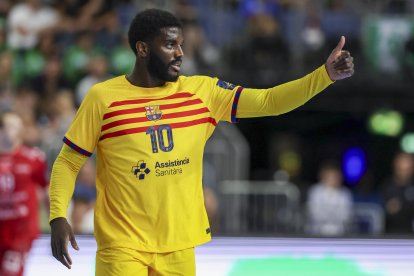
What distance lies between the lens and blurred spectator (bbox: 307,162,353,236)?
12.2 meters

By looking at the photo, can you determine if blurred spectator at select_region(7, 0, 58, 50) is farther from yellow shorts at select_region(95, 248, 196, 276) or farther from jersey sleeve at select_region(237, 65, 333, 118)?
yellow shorts at select_region(95, 248, 196, 276)

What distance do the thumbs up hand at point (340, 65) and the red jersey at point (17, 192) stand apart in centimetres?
374

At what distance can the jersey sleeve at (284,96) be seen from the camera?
17.8 ft

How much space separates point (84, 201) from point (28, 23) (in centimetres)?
397

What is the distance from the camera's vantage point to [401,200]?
38.4 ft

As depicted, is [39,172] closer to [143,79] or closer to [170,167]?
[143,79]

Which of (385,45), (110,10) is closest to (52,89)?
(110,10)

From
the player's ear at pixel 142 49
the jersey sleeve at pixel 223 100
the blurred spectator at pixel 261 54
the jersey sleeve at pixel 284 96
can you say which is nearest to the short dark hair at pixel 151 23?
the player's ear at pixel 142 49

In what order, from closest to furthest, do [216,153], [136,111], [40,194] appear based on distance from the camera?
[136,111], [40,194], [216,153]

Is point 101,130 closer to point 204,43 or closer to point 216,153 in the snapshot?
point 216,153

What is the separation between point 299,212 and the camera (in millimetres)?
12500

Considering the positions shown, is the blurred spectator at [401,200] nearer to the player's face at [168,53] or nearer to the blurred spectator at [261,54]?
the blurred spectator at [261,54]

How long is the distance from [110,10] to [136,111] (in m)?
8.76

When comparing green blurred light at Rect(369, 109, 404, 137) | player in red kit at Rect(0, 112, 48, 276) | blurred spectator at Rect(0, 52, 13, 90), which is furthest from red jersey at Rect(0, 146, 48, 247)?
green blurred light at Rect(369, 109, 404, 137)
